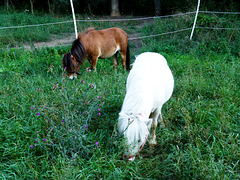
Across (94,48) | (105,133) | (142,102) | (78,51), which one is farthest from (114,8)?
(142,102)

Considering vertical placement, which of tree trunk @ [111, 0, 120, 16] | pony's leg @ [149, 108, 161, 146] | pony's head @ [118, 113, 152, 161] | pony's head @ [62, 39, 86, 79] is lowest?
pony's leg @ [149, 108, 161, 146]

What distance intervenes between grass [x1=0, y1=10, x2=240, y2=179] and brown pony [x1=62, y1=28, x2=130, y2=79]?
43 cm

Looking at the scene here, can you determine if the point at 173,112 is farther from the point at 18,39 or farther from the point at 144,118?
the point at 18,39

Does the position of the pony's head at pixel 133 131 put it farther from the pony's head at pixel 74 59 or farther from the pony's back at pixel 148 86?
the pony's head at pixel 74 59

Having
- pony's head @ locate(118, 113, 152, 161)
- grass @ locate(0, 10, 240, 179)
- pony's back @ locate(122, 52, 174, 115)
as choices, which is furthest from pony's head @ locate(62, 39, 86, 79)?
pony's head @ locate(118, 113, 152, 161)

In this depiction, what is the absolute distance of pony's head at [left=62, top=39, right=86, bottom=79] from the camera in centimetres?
462

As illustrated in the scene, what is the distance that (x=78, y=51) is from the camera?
4.79 meters

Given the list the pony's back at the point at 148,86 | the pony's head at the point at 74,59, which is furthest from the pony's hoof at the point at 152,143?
the pony's head at the point at 74,59

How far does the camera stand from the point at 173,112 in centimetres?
338

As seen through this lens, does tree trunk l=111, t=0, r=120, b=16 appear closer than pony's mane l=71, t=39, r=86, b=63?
No

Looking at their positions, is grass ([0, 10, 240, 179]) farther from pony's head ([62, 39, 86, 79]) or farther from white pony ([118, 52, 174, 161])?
pony's head ([62, 39, 86, 79])

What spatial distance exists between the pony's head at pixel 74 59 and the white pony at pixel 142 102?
6.59ft

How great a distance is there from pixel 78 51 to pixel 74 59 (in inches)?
8.0

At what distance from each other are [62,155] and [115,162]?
0.61 meters
